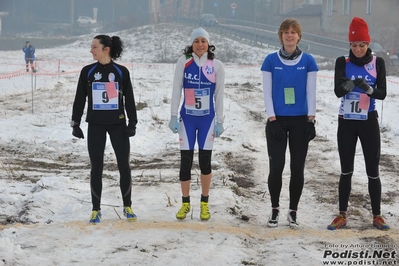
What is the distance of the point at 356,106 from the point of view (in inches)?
253

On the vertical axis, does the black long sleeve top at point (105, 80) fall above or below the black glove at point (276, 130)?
above

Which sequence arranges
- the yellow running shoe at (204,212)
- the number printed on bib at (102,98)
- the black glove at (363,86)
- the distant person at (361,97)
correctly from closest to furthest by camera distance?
the black glove at (363,86) < the distant person at (361,97) < the number printed on bib at (102,98) < the yellow running shoe at (204,212)

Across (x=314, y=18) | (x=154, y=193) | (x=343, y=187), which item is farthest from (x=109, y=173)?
(x=314, y=18)

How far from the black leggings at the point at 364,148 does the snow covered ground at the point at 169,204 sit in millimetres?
339

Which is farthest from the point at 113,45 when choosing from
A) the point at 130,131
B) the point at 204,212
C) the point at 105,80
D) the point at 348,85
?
the point at 348,85

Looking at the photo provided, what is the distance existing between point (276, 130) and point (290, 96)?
1.24 feet

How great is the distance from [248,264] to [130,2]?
305 ft

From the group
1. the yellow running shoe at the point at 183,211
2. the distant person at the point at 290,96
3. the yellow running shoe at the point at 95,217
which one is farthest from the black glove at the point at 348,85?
the yellow running shoe at the point at 95,217

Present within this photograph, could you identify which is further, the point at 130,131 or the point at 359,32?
the point at 130,131

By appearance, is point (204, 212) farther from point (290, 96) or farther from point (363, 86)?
point (363, 86)

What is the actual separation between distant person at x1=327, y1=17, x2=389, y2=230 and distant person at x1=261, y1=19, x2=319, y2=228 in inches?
13.4

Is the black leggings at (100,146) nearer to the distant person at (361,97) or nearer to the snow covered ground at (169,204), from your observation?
the snow covered ground at (169,204)

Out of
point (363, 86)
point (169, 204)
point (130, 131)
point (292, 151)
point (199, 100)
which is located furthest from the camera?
point (169, 204)

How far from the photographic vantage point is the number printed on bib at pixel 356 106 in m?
6.41
